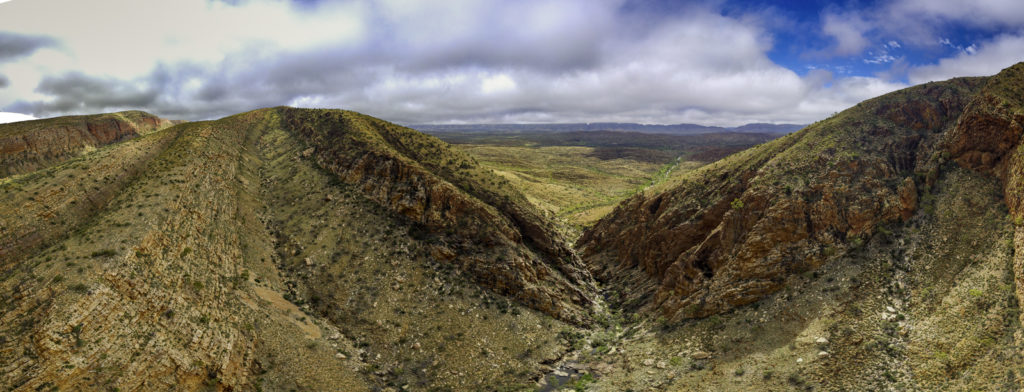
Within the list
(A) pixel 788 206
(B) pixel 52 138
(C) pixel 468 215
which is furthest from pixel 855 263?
(B) pixel 52 138

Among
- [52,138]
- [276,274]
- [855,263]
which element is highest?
[52,138]

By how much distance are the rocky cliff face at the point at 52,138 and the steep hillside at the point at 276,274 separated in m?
43.6

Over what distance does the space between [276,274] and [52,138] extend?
7968cm

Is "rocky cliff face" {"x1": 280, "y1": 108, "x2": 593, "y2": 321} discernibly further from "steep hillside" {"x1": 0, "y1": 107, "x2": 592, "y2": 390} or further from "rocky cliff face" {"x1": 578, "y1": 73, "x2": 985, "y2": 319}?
"rocky cliff face" {"x1": 578, "y1": 73, "x2": 985, "y2": 319}

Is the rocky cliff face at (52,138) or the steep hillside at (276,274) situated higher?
the rocky cliff face at (52,138)

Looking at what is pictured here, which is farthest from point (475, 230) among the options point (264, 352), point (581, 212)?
point (581, 212)

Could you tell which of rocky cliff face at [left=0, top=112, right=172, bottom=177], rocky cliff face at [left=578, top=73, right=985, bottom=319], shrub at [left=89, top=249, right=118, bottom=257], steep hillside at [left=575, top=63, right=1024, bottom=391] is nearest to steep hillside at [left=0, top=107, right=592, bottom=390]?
shrub at [left=89, top=249, right=118, bottom=257]

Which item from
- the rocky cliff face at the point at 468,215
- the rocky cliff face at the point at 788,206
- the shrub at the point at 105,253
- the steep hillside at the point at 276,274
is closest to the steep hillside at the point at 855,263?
the rocky cliff face at the point at 788,206

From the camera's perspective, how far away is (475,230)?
37.2 meters

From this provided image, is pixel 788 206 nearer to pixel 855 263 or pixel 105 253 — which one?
pixel 855 263

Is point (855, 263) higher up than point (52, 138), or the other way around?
point (52, 138)

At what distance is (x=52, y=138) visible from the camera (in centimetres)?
7294

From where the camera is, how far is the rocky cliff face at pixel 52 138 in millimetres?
64375

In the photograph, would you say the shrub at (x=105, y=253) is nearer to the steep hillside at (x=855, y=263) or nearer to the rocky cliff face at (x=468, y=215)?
the rocky cliff face at (x=468, y=215)
